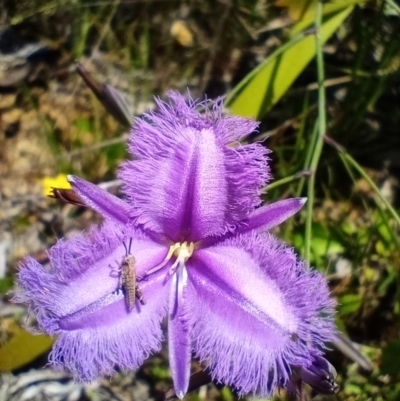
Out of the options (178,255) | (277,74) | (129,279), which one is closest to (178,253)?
(178,255)

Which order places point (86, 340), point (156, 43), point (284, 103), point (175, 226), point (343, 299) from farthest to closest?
point (156, 43) < point (284, 103) < point (343, 299) < point (175, 226) < point (86, 340)

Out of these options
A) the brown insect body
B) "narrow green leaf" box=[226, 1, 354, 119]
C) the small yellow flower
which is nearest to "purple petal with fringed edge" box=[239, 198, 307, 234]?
the brown insect body

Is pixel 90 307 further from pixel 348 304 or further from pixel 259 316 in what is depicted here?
pixel 348 304

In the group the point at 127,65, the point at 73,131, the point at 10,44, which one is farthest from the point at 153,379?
the point at 10,44

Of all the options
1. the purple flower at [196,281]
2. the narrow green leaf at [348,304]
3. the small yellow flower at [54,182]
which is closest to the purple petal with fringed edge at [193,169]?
the purple flower at [196,281]

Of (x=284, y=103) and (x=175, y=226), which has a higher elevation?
(x=284, y=103)

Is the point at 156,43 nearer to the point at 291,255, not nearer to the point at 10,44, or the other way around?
the point at 10,44

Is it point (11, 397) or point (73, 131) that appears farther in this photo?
point (73, 131)
